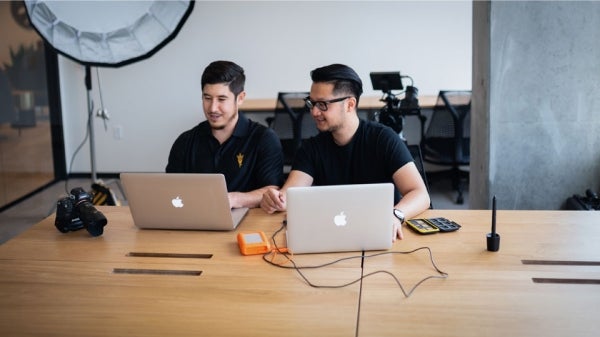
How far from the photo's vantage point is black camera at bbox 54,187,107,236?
2178 mm

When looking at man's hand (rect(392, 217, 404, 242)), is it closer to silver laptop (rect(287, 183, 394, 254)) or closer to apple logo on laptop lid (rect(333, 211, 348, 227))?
silver laptop (rect(287, 183, 394, 254))

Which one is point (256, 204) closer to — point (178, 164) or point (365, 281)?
point (178, 164)

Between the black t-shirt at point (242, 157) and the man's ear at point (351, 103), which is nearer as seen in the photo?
the man's ear at point (351, 103)

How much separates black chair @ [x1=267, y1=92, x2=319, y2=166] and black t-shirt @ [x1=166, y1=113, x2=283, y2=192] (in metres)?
2.27

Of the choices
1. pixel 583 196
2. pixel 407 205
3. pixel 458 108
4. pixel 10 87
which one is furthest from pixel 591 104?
pixel 10 87

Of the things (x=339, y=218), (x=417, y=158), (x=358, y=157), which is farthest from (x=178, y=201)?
(x=417, y=158)

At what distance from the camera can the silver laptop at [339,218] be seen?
184 cm

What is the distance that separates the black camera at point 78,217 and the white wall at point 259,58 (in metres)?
3.82

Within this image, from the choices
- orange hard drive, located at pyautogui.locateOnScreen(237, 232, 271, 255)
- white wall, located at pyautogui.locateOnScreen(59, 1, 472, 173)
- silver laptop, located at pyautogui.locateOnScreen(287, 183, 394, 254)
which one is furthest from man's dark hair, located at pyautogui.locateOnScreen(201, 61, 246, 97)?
white wall, located at pyautogui.locateOnScreen(59, 1, 472, 173)

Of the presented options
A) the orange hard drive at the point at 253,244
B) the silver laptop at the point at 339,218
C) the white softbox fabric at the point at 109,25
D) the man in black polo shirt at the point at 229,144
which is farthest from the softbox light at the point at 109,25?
the silver laptop at the point at 339,218

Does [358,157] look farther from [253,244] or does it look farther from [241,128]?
[253,244]

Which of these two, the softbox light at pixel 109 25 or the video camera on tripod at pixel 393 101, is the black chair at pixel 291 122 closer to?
the video camera on tripod at pixel 393 101

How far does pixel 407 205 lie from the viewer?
2.31 meters

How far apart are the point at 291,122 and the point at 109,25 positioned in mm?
2347
